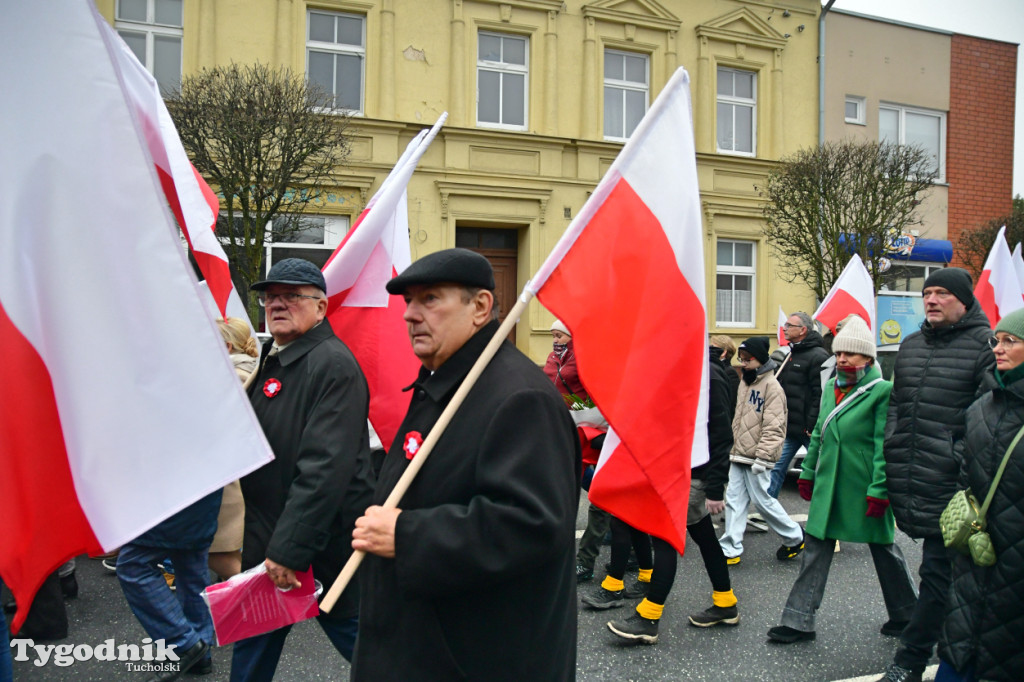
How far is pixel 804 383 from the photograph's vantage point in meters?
7.25

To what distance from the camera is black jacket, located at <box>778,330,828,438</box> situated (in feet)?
23.5

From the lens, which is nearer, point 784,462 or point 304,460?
point 304,460

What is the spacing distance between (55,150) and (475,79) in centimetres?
1355

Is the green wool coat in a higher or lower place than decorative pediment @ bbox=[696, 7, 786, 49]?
lower

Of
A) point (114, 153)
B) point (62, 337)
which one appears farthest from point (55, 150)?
point (62, 337)

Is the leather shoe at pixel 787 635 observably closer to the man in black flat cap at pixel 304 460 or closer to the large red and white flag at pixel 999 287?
the man in black flat cap at pixel 304 460

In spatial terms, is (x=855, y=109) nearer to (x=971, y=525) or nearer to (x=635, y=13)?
(x=635, y=13)

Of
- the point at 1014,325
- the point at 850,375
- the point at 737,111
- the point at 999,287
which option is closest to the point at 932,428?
the point at 850,375

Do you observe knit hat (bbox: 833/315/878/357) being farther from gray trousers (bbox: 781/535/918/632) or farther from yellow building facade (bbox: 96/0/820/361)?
yellow building facade (bbox: 96/0/820/361)

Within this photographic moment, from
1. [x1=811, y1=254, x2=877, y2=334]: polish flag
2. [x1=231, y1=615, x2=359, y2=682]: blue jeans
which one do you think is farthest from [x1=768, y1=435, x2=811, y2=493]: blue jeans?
[x1=231, y1=615, x2=359, y2=682]: blue jeans

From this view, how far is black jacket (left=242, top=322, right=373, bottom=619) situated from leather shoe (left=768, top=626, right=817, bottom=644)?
2.51m

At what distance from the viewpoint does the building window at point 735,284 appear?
1680cm

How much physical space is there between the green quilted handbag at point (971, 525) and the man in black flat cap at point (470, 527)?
5.96 ft

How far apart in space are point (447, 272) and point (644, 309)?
75 centimetres
